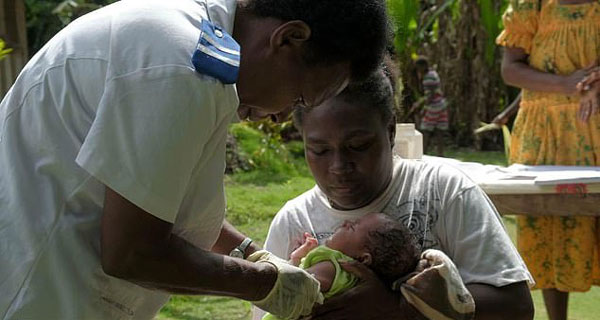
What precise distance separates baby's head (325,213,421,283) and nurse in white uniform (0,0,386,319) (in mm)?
569

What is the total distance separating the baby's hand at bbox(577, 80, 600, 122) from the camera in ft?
14.7

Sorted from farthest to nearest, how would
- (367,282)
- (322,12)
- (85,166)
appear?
(367,282) < (322,12) < (85,166)

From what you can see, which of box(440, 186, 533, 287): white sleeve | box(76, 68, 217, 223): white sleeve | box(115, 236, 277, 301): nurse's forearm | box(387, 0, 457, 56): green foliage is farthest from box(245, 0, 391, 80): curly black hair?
box(387, 0, 457, 56): green foliage

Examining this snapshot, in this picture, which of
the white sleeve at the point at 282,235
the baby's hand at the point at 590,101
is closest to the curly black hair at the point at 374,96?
the white sleeve at the point at 282,235

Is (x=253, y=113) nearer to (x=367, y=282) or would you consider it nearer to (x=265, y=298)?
(x=265, y=298)

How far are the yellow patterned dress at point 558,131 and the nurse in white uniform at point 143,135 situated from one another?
2864 mm

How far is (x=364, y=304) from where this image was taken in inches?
101

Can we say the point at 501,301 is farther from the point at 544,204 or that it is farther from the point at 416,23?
the point at 416,23

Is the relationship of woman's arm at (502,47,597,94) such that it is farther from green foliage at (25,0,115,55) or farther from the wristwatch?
green foliage at (25,0,115,55)

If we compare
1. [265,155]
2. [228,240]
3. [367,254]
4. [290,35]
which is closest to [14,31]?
[265,155]

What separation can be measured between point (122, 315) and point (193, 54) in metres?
0.65

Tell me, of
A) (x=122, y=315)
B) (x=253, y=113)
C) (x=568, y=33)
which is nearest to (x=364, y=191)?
(x=253, y=113)

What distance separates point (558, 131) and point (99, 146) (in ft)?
11.3

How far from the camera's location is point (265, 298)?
6.71 feet
